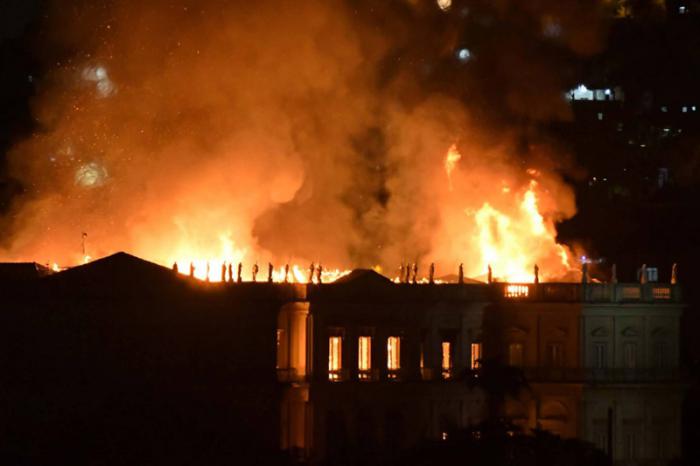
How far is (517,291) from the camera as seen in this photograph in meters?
76.5

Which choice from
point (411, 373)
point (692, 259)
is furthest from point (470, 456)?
point (692, 259)

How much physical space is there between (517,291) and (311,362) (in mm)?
8563

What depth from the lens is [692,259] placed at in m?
98.1

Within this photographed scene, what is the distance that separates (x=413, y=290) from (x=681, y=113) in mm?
44958

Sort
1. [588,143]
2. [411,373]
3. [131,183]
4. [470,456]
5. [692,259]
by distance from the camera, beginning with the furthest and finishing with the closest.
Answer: [588,143], [692,259], [131,183], [411,373], [470,456]

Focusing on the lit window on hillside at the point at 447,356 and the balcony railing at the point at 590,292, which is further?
the balcony railing at the point at 590,292

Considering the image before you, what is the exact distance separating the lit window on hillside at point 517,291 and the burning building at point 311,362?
0.23 ft

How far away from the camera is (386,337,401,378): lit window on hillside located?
244 feet

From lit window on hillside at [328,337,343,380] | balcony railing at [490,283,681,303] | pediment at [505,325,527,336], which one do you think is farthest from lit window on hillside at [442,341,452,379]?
lit window on hillside at [328,337,343,380]

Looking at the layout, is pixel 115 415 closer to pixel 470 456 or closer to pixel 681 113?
pixel 470 456

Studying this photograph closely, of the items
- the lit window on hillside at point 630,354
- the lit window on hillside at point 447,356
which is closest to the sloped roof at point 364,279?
the lit window on hillside at point 447,356

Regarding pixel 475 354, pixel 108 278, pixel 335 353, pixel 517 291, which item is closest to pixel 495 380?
pixel 475 354

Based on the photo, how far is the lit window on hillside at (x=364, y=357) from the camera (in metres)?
73.8

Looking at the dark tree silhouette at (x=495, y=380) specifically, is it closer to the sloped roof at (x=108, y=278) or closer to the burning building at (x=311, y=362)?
the burning building at (x=311, y=362)
